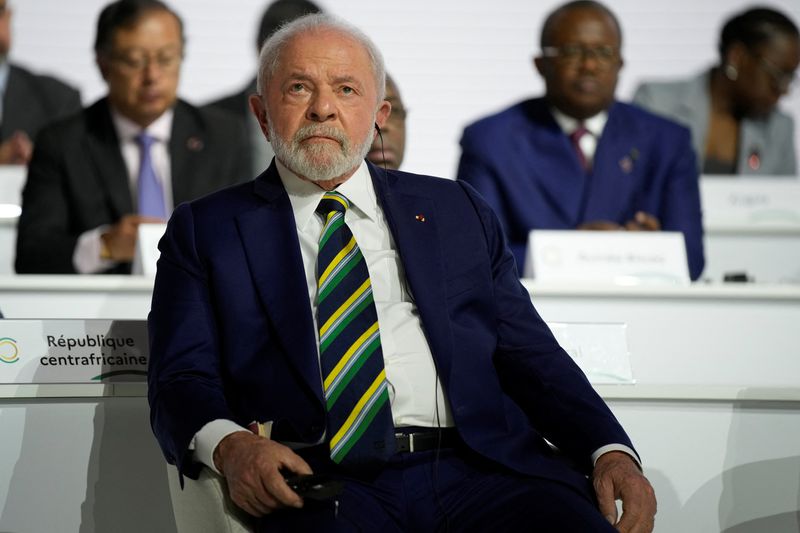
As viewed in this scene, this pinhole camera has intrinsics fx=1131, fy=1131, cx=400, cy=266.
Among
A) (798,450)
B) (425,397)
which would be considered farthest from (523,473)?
(798,450)

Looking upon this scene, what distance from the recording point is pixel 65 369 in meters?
2.08

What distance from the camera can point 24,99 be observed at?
4906mm

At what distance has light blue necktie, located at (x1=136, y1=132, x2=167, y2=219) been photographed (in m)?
4.25

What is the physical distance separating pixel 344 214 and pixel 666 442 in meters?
0.79

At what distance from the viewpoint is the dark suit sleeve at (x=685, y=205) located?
393cm

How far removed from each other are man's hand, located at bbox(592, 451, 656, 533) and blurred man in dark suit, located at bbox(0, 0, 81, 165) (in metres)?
3.67

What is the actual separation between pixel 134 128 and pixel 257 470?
9.79 ft

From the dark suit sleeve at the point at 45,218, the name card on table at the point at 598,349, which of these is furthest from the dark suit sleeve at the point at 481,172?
the name card on table at the point at 598,349

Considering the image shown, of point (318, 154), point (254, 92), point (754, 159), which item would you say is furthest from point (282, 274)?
point (754, 159)

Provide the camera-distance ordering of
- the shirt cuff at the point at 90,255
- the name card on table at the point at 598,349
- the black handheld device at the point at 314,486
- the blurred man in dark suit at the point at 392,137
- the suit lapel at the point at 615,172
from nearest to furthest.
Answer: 1. the black handheld device at the point at 314,486
2. the name card on table at the point at 598,349
3. the blurred man in dark suit at the point at 392,137
4. the shirt cuff at the point at 90,255
5. the suit lapel at the point at 615,172

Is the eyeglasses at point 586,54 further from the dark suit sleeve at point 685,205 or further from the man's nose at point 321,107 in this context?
the man's nose at point 321,107

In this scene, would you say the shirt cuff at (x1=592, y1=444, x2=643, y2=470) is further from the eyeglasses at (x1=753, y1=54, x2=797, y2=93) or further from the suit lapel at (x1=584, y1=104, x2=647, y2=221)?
the eyeglasses at (x1=753, y1=54, x2=797, y2=93)

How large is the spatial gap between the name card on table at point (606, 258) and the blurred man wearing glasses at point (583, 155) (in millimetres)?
584

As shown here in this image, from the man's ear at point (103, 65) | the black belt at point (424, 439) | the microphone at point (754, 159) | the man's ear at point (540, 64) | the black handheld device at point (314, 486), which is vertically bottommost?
the black belt at point (424, 439)
